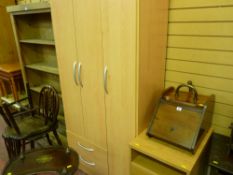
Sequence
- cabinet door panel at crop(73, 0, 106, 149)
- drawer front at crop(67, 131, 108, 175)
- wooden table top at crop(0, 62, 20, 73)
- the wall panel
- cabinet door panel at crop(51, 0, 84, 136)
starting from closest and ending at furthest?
1. the wall panel
2. cabinet door panel at crop(73, 0, 106, 149)
3. cabinet door panel at crop(51, 0, 84, 136)
4. drawer front at crop(67, 131, 108, 175)
5. wooden table top at crop(0, 62, 20, 73)

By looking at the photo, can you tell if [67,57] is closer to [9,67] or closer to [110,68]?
[110,68]

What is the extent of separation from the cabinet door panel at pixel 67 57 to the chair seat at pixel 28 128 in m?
0.27

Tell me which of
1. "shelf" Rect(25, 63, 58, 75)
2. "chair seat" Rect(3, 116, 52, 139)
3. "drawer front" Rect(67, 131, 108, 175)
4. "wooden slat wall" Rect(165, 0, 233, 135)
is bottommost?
"drawer front" Rect(67, 131, 108, 175)

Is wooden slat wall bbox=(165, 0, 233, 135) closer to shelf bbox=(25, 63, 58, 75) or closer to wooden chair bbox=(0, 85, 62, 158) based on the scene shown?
wooden chair bbox=(0, 85, 62, 158)

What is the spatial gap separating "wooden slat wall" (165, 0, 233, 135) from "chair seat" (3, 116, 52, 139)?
1.38 meters

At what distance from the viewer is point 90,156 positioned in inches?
75.4

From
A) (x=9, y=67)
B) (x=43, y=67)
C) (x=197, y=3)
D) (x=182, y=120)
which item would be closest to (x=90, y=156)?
(x=182, y=120)

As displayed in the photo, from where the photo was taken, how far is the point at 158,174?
4.34ft

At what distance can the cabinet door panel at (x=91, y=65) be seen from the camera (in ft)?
4.57

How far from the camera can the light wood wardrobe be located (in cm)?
126

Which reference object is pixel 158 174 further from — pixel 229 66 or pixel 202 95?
pixel 229 66

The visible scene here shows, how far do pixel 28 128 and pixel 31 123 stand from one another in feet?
0.33

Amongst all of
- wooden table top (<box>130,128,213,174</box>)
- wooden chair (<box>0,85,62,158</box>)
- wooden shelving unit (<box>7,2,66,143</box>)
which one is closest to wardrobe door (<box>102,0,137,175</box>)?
wooden table top (<box>130,128,213,174</box>)

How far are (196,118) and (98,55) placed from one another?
0.81 meters
